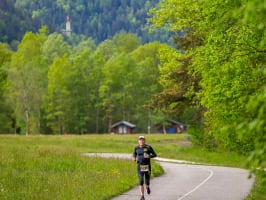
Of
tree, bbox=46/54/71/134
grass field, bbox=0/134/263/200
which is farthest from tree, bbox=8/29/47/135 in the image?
grass field, bbox=0/134/263/200

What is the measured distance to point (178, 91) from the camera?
1642 inches

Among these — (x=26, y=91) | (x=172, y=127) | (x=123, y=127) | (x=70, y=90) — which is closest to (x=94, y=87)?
(x=70, y=90)

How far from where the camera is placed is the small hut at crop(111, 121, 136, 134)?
9675 centimetres

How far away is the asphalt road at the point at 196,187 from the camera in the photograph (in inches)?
709

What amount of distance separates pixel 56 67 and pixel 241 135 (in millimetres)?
84218

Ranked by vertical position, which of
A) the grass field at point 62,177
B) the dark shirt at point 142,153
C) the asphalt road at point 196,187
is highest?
the dark shirt at point 142,153

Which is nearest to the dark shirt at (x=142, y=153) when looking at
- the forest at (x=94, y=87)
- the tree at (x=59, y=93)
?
the forest at (x=94, y=87)

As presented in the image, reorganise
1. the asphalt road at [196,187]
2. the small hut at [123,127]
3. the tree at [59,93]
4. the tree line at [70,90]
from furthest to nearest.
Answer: the small hut at [123,127] < the tree at [59,93] < the tree line at [70,90] < the asphalt road at [196,187]

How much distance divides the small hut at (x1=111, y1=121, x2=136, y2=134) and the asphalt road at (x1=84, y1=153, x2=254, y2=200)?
68350 millimetres

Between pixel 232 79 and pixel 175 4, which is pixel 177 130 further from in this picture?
pixel 232 79

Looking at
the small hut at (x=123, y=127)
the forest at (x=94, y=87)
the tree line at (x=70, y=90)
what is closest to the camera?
the forest at (x=94, y=87)

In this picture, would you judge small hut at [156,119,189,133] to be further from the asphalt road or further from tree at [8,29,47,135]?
the asphalt road

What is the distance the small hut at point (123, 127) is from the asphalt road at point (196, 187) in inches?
2691

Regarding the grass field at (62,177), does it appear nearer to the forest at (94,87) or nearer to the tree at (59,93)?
the forest at (94,87)
